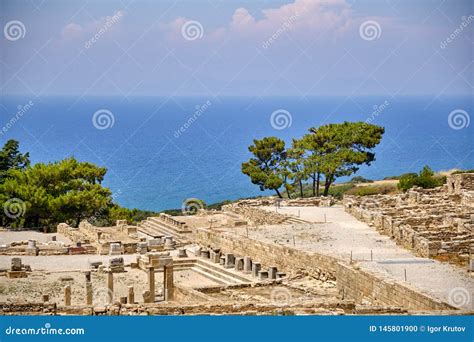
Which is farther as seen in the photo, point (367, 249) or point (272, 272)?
point (367, 249)

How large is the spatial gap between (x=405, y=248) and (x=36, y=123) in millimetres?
79129

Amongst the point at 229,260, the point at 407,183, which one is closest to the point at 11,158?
the point at 407,183

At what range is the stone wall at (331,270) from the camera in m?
18.0

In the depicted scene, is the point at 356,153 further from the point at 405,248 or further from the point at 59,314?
the point at 59,314

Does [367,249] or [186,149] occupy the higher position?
[186,149]

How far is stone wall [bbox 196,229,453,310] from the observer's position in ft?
59.2

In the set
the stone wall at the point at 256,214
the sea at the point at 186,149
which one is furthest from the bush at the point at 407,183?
the stone wall at the point at 256,214

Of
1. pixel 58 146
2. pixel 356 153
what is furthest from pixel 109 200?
pixel 58 146

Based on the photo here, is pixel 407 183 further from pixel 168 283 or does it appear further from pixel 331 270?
pixel 168 283

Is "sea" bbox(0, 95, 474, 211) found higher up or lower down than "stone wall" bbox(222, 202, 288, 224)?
higher up

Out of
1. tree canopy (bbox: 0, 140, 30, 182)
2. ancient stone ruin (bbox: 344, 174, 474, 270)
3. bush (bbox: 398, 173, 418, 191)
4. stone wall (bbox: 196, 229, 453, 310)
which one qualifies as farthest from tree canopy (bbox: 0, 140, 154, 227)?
bush (bbox: 398, 173, 418, 191)

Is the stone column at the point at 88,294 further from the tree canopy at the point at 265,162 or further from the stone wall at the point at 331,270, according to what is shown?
the tree canopy at the point at 265,162

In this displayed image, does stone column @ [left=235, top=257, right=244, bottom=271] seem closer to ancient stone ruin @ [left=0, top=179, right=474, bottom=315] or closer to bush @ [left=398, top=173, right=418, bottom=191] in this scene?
ancient stone ruin @ [left=0, top=179, right=474, bottom=315]

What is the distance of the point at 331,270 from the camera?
23.0 meters
